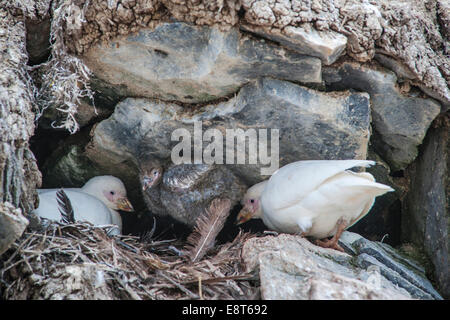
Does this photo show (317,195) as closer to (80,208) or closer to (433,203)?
(433,203)

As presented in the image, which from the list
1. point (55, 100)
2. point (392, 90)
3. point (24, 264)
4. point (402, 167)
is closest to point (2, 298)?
point (24, 264)

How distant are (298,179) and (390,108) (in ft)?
2.92

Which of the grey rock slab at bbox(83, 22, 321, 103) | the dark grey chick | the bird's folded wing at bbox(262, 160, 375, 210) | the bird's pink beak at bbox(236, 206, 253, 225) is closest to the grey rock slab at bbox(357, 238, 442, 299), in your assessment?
the bird's folded wing at bbox(262, 160, 375, 210)

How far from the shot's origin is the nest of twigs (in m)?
2.61

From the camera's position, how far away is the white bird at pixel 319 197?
3.36m

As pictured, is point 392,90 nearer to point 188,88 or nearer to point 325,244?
point 325,244

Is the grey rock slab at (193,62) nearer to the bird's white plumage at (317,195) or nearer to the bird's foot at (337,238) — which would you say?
the bird's white plumage at (317,195)

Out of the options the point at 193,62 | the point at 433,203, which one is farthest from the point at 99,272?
the point at 433,203

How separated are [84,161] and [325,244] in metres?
2.35

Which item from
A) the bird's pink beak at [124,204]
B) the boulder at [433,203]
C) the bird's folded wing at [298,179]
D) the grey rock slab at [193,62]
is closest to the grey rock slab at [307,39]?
the grey rock slab at [193,62]

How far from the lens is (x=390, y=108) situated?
3.62 metres

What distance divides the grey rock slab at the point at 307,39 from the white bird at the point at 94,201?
1.94 metres

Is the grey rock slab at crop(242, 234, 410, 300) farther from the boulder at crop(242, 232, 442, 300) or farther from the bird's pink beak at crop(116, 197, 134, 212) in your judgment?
the bird's pink beak at crop(116, 197, 134, 212)
